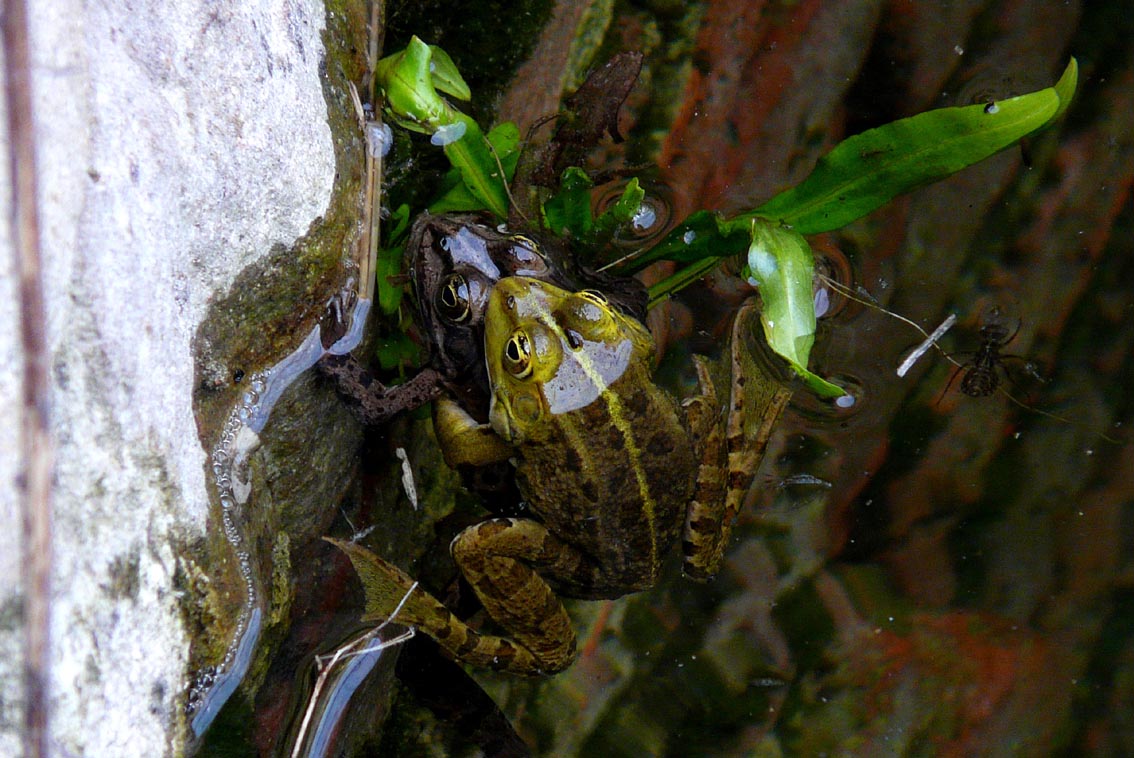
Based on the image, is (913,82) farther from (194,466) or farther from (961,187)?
(194,466)

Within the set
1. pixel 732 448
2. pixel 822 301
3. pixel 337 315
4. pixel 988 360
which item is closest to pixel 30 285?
pixel 337 315

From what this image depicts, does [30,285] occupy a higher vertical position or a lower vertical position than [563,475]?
higher

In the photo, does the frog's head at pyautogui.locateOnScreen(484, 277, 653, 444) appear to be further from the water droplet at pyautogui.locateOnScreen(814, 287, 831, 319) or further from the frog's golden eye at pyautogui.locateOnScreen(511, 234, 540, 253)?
the water droplet at pyautogui.locateOnScreen(814, 287, 831, 319)

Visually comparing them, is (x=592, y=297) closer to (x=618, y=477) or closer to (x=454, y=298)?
(x=454, y=298)

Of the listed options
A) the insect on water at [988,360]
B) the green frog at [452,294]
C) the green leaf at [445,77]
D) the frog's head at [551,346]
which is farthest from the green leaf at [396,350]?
the insect on water at [988,360]

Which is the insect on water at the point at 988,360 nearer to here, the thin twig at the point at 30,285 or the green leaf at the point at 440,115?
the green leaf at the point at 440,115

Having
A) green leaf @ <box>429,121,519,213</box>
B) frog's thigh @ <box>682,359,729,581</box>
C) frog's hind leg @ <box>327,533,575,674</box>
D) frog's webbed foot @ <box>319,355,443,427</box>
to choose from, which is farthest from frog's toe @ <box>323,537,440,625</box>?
green leaf @ <box>429,121,519,213</box>

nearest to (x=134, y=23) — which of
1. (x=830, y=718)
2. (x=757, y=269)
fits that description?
(x=757, y=269)
